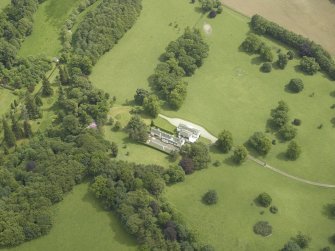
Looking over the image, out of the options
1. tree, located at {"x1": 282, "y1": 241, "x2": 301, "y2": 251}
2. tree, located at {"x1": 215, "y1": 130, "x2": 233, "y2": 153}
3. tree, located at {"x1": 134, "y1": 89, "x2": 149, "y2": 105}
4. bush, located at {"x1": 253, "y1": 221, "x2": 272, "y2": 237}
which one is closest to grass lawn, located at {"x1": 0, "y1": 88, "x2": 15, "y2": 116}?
tree, located at {"x1": 134, "y1": 89, "x2": 149, "y2": 105}

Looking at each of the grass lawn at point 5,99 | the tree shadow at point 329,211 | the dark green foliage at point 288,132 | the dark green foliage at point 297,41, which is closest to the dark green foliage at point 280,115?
the dark green foliage at point 288,132

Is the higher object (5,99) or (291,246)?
(291,246)

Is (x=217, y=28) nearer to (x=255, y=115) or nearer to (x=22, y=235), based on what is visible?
(x=255, y=115)

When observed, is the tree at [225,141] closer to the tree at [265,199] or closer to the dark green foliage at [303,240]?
the tree at [265,199]

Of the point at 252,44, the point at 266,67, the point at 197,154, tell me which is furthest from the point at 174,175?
the point at 252,44

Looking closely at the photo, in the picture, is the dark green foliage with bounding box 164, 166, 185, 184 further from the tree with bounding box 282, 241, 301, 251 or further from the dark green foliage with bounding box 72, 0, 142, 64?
the dark green foliage with bounding box 72, 0, 142, 64

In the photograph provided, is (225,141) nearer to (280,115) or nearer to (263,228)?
(280,115)

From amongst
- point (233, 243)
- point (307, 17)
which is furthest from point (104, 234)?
point (307, 17)
